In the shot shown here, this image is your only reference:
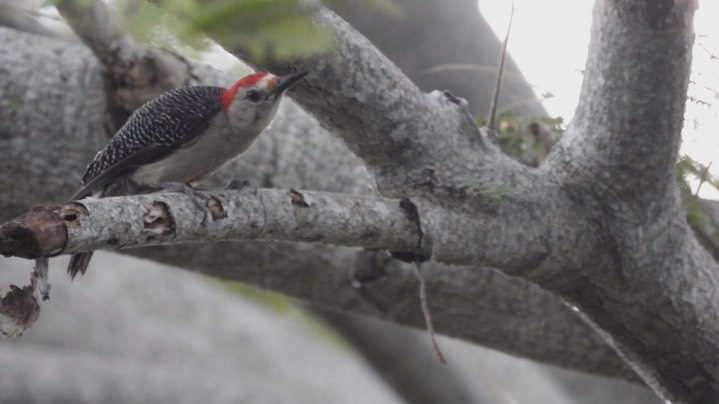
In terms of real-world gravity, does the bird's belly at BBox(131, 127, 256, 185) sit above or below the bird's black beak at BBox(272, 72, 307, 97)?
below

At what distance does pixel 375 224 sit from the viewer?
3.41 meters

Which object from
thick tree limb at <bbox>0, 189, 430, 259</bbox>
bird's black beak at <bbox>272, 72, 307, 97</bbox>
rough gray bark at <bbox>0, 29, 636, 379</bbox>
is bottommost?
rough gray bark at <bbox>0, 29, 636, 379</bbox>

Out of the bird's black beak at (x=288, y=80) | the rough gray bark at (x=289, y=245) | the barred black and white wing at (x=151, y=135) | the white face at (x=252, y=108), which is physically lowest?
the rough gray bark at (x=289, y=245)

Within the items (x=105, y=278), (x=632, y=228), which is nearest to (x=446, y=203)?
(x=632, y=228)

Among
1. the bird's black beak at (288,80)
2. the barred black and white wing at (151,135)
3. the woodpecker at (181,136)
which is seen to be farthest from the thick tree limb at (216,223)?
the barred black and white wing at (151,135)

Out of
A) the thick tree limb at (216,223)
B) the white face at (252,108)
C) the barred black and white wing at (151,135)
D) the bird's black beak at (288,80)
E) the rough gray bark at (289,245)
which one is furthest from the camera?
the rough gray bark at (289,245)

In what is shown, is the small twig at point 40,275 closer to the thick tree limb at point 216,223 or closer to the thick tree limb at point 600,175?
the thick tree limb at point 216,223

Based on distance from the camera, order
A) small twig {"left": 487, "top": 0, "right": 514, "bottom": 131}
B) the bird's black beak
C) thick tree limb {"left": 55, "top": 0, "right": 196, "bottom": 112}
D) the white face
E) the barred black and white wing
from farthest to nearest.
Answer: thick tree limb {"left": 55, "top": 0, "right": 196, "bottom": 112} < the white face < the barred black and white wing < small twig {"left": 487, "top": 0, "right": 514, "bottom": 131} < the bird's black beak

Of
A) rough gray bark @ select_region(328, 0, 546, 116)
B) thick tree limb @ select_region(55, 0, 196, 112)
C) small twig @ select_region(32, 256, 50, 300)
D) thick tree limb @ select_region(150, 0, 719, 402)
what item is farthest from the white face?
rough gray bark @ select_region(328, 0, 546, 116)

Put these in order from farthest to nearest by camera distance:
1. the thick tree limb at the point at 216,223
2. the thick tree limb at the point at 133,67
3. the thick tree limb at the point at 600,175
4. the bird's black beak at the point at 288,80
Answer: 1. the thick tree limb at the point at 133,67
2. the thick tree limb at the point at 600,175
3. the bird's black beak at the point at 288,80
4. the thick tree limb at the point at 216,223

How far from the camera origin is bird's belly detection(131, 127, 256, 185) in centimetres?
438

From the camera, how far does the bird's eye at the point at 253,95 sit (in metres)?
4.36

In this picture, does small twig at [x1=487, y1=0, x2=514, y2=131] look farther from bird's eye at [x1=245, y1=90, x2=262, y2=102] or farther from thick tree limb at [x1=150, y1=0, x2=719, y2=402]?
bird's eye at [x1=245, y1=90, x2=262, y2=102]

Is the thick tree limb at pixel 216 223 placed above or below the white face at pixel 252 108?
above
